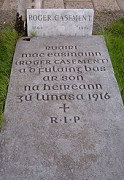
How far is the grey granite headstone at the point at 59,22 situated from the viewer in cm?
342

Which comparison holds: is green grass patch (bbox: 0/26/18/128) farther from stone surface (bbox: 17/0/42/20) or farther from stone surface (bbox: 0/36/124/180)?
stone surface (bbox: 17/0/42/20)

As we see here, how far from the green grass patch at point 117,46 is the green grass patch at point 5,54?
1.13m

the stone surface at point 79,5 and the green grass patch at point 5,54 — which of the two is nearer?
the green grass patch at point 5,54

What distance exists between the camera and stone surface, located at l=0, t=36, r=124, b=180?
2047 mm

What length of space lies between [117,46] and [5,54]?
1.35 meters

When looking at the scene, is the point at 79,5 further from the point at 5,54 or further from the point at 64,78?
the point at 64,78

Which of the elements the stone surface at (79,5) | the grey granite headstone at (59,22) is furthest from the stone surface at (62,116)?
the stone surface at (79,5)

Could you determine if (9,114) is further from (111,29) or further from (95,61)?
(111,29)

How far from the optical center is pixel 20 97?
2629mm

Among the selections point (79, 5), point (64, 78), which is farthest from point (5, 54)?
point (79, 5)

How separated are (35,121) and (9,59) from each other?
3.53 feet

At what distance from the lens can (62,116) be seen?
2.46 metres

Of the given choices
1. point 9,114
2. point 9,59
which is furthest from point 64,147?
point 9,59

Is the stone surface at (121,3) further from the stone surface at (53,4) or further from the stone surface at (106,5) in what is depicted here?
the stone surface at (53,4)
